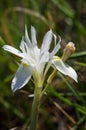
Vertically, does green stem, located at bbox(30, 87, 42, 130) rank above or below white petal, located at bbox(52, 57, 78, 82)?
below

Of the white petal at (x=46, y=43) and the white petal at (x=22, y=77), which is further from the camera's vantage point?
the white petal at (x=46, y=43)

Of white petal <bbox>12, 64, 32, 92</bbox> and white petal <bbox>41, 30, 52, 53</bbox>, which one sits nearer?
white petal <bbox>12, 64, 32, 92</bbox>

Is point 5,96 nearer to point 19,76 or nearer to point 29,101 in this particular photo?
point 29,101

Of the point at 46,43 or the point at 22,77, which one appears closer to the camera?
the point at 22,77

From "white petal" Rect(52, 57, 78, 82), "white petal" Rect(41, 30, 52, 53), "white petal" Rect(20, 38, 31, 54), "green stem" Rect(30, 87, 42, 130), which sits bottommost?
"green stem" Rect(30, 87, 42, 130)

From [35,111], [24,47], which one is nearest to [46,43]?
[24,47]

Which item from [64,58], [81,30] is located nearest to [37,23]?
[81,30]

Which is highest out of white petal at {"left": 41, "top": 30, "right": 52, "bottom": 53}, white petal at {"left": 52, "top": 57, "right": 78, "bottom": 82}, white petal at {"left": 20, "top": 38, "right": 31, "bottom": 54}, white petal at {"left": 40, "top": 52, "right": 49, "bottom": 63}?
white petal at {"left": 20, "top": 38, "right": 31, "bottom": 54}

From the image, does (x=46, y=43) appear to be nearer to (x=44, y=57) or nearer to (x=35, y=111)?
(x=44, y=57)
